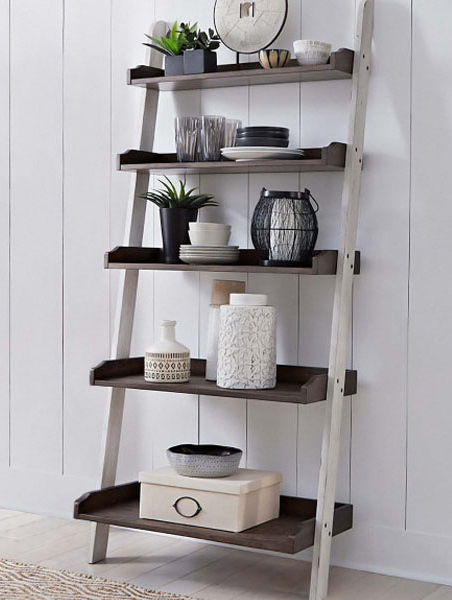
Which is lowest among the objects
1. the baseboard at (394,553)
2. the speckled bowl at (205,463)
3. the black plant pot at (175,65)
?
the baseboard at (394,553)

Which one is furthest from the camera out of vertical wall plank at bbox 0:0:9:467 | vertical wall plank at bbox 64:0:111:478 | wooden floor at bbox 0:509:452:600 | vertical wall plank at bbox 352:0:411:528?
vertical wall plank at bbox 0:0:9:467

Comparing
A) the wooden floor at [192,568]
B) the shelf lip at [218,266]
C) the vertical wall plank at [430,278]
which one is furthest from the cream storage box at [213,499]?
the shelf lip at [218,266]

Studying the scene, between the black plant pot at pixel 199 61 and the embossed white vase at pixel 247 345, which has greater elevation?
the black plant pot at pixel 199 61

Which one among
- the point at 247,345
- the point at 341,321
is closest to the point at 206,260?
the point at 247,345

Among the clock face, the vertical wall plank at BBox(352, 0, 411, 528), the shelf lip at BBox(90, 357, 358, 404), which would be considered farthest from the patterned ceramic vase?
the clock face

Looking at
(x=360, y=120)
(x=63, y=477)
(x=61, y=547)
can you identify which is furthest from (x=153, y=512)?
(x=360, y=120)

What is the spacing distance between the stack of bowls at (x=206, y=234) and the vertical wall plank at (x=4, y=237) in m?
0.90

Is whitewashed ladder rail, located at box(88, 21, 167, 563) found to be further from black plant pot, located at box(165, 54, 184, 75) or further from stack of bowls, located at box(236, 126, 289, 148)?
stack of bowls, located at box(236, 126, 289, 148)

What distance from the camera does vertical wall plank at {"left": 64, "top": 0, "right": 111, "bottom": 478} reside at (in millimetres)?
3045

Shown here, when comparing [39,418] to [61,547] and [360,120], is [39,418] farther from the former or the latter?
[360,120]

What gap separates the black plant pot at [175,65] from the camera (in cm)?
268

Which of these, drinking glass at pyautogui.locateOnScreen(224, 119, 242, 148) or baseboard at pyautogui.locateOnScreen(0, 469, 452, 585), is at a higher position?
drinking glass at pyautogui.locateOnScreen(224, 119, 242, 148)

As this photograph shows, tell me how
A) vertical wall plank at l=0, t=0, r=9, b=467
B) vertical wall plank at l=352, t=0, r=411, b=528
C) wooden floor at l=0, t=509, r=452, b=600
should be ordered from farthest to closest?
vertical wall plank at l=0, t=0, r=9, b=467 < vertical wall plank at l=352, t=0, r=411, b=528 < wooden floor at l=0, t=509, r=452, b=600

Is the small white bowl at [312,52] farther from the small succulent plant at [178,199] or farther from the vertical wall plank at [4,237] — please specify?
the vertical wall plank at [4,237]
